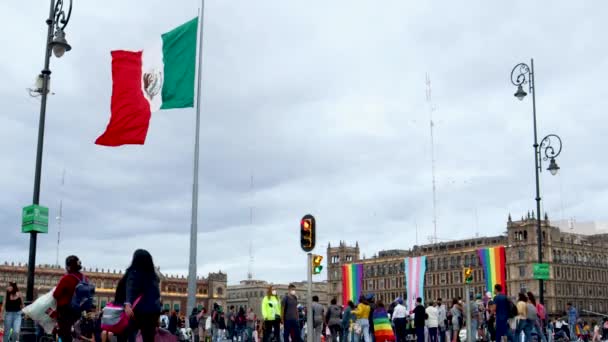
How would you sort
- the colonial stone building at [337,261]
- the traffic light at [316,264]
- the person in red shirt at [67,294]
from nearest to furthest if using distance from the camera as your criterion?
the person in red shirt at [67,294]
the traffic light at [316,264]
the colonial stone building at [337,261]

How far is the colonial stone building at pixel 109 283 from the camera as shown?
140m

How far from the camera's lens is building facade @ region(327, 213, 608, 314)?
117875 mm

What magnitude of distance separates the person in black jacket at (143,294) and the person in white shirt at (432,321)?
15.9 meters

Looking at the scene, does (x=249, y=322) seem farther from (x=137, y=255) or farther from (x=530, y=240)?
(x=530, y=240)

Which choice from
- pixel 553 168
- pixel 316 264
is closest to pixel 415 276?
pixel 553 168

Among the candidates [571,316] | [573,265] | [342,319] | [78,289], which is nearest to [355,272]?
[571,316]

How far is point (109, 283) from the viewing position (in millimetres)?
156625

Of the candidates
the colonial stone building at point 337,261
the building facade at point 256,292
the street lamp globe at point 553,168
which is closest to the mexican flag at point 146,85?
the street lamp globe at point 553,168

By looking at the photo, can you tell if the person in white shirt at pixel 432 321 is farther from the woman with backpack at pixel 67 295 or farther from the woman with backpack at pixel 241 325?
the woman with backpack at pixel 67 295

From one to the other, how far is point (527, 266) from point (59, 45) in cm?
11141

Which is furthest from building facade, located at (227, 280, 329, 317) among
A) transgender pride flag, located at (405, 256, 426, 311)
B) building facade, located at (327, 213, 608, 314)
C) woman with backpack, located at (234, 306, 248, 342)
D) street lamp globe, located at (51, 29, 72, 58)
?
street lamp globe, located at (51, 29, 72, 58)

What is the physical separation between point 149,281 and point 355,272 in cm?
5596

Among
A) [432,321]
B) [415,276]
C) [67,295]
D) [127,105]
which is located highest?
[127,105]

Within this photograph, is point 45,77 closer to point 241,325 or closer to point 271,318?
point 271,318
